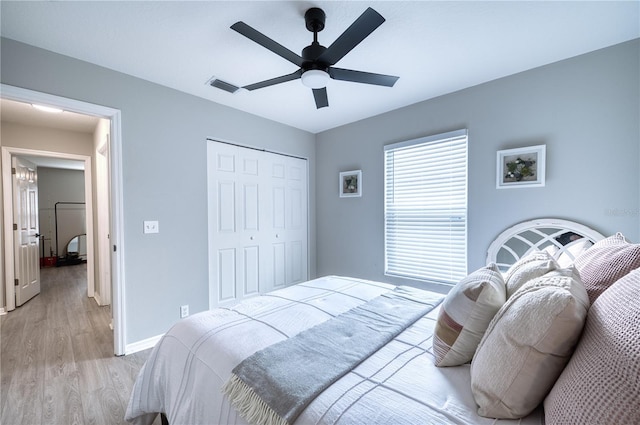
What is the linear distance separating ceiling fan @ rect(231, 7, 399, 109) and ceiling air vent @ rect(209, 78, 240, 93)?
77 centimetres

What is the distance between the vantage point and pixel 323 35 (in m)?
1.89

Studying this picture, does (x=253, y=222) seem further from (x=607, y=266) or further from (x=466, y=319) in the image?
(x=607, y=266)

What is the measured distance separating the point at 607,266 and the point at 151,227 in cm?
303

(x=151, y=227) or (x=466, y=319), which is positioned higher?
(x=151, y=227)

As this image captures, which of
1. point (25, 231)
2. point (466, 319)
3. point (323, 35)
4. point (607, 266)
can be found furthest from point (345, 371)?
point (25, 231)

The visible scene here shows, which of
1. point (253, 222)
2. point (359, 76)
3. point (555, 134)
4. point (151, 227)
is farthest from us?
point (253, 222)

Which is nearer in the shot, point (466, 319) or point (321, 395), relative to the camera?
point (321, 395)

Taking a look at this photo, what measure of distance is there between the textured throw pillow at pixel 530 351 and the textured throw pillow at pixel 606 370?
0.09 ft

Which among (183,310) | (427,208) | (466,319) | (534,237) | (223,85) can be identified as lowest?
(183,310)

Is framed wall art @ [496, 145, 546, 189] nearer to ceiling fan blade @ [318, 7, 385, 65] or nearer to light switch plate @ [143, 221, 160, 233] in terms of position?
ceiling fan blade @ [318, 7, 385, 65]

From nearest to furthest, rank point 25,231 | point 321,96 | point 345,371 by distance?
point 345,371
point 321,96
point 25,231

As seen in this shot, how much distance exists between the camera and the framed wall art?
90.4 inches

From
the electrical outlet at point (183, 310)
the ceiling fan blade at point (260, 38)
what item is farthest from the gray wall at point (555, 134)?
the electrical outlet at point (183, 310)

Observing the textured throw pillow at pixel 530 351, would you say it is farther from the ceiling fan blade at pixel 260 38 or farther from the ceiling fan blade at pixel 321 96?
the ceiling fan blade at pixel 321 96
